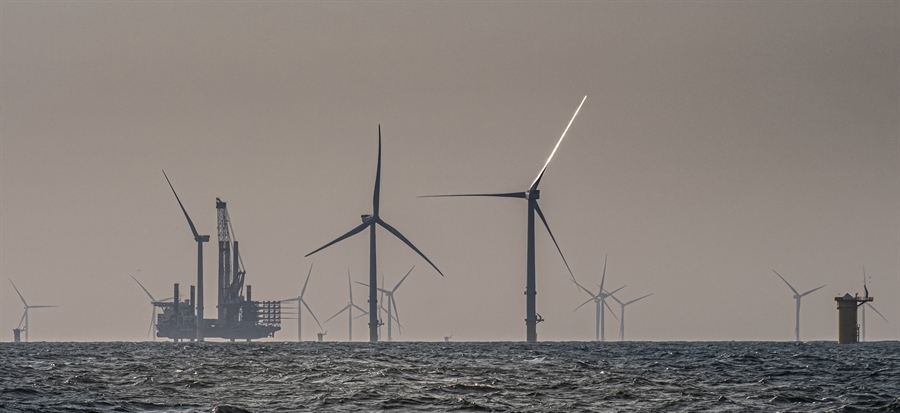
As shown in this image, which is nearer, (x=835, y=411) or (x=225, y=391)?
(x=835, y=411)

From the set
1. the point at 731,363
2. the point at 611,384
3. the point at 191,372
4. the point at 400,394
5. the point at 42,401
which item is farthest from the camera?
the point at 731,363

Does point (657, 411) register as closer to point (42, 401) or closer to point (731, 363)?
point (42, 401)

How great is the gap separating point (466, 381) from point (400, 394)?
12.6 m

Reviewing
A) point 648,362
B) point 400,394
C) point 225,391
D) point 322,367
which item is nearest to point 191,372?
point 322,367

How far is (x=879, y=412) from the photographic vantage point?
69375mm

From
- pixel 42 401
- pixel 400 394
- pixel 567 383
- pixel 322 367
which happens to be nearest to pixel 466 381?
pixel 567 383

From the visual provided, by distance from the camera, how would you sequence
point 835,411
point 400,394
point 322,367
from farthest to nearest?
point 322,367, point 400,394, point 835,411

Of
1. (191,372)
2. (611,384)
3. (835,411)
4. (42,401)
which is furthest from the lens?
(191,372)

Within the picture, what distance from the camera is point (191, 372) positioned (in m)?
103

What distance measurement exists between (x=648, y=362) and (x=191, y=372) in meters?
43.5

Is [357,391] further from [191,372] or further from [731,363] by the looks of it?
[731,363]

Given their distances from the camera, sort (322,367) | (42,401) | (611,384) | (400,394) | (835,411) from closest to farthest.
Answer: (835,411), (42,401), (400,394), (611,384), (322,367)

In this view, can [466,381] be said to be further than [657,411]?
Yes

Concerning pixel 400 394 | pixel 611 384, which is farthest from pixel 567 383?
pixel 400 394
